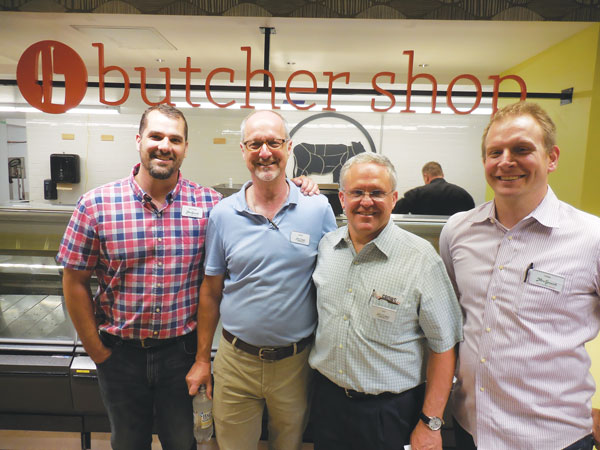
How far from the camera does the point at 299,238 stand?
168cm

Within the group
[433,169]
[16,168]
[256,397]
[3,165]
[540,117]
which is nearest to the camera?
[540,117]

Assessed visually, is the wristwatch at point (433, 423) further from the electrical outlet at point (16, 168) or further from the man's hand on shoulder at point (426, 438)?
the electrical outlet at point (16, 168)

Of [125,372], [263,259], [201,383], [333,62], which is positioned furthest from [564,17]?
[125,372]

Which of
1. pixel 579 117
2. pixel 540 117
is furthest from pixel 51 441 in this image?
pixel 579 117

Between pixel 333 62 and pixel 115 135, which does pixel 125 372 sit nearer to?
pixel 333 62

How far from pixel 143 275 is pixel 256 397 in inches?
29.5

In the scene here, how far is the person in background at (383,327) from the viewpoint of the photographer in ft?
4.80

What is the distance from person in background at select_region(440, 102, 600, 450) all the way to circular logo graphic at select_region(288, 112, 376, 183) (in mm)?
4741

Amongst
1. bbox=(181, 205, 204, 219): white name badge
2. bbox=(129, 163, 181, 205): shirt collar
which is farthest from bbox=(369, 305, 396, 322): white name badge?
bbox=(129, 163, 181, 205): shirt collar

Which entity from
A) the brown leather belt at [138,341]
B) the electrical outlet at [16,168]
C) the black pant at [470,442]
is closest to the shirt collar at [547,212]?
the black pant at [470,442]

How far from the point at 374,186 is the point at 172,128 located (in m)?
0.91

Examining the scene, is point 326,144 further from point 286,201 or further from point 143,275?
point 143,275

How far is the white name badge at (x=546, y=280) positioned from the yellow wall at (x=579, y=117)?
2980 millimetres

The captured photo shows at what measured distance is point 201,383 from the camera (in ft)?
5.92
